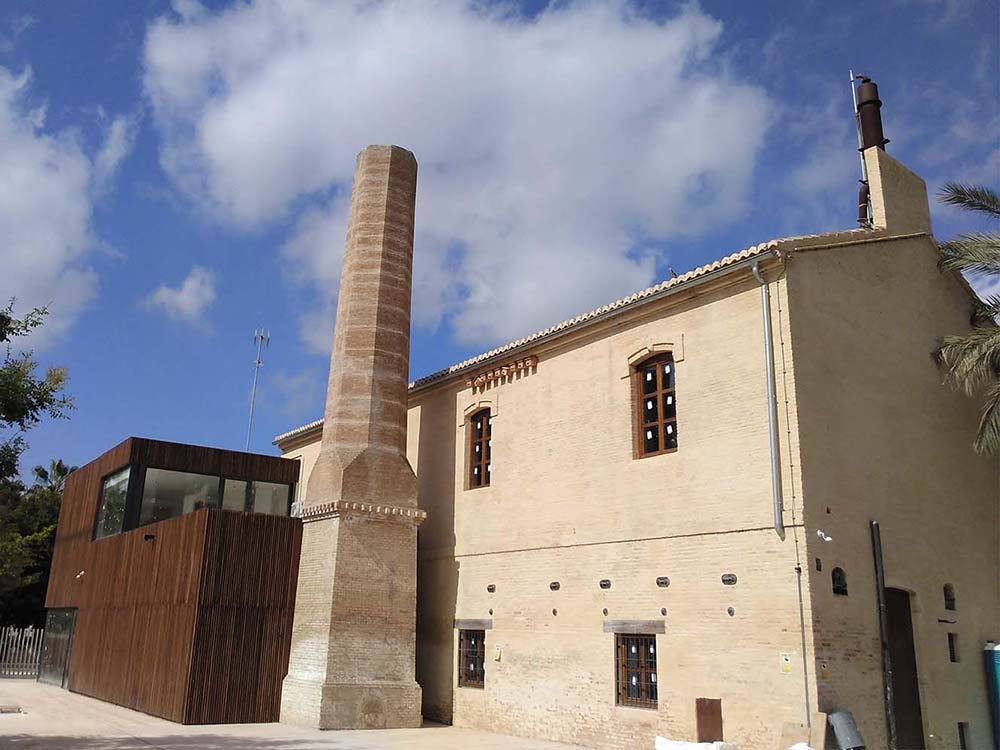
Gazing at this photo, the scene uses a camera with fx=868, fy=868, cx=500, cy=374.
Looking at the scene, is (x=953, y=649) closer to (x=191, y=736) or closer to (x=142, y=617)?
(x=191, y=736)

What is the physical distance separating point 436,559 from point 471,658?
7.54 feet

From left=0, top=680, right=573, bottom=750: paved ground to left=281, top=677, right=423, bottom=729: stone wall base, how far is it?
10.3 inches

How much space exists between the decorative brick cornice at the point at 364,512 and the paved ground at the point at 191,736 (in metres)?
3.79

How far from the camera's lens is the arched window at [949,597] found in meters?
13.4

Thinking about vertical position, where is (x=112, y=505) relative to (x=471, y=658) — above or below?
above

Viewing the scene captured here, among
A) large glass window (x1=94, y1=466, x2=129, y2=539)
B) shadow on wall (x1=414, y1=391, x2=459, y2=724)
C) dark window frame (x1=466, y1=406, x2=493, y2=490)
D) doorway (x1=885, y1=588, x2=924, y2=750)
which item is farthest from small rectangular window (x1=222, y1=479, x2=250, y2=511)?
doorway (x1=885, y1=588, x2=924, y2=750)

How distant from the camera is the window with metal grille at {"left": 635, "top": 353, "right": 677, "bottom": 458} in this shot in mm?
13641

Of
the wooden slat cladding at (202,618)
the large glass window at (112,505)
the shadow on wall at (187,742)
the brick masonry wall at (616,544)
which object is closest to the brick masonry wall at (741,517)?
the brick masonry wall at (616,544)

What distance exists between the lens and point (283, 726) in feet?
51.2

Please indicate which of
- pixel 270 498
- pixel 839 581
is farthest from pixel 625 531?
pixel 270 498

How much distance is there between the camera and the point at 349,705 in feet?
50.3

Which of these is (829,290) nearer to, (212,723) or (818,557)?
(818,557)

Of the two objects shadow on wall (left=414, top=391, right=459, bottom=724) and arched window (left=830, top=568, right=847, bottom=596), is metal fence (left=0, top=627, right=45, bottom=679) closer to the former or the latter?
shadow on wall (left=414, top=391, right=459, bottom=724)

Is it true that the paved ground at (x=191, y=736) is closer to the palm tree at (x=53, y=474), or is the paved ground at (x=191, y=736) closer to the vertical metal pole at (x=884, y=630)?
the vertical metal pole at (x=884, y=630)
